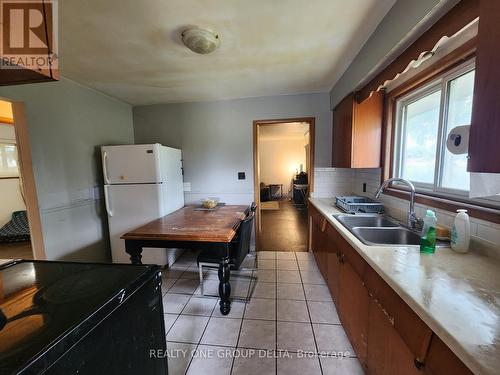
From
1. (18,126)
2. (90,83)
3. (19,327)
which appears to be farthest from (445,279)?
(90,83)

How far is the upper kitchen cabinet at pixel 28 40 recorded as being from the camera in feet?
2.70

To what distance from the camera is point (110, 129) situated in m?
2.74

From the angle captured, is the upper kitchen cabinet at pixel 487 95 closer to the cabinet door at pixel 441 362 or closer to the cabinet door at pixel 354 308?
the cabinet door at pixel 441 362

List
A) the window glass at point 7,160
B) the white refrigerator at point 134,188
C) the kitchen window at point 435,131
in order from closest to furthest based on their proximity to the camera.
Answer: the kitchen window at point 435,131, the white refrigerator at point 134,188, the window glass at point 7,160

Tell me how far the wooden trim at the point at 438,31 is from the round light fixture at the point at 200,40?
1266 mm

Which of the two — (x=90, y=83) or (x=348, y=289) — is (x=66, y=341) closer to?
(x=348, y=289)

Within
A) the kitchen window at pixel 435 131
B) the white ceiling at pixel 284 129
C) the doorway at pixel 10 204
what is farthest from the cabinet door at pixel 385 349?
the doorway at pixel 10 204

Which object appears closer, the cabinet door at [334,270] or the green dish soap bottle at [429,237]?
the green dish soap bottle at [429,237]

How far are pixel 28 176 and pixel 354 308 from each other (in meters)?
2.87

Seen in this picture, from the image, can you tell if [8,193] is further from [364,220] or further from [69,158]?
[364,220]

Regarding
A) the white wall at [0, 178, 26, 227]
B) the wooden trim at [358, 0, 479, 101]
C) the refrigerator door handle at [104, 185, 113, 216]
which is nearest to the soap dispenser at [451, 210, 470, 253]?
the wooden trim at [358, 0, 479, 101]

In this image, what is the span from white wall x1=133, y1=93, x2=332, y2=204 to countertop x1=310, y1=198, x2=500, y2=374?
1.94 m

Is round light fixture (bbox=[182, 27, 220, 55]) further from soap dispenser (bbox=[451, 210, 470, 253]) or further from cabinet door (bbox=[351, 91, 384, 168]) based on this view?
soap dispenser (bbox=[451, 210, 470, 253])

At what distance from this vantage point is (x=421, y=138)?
1.76m
